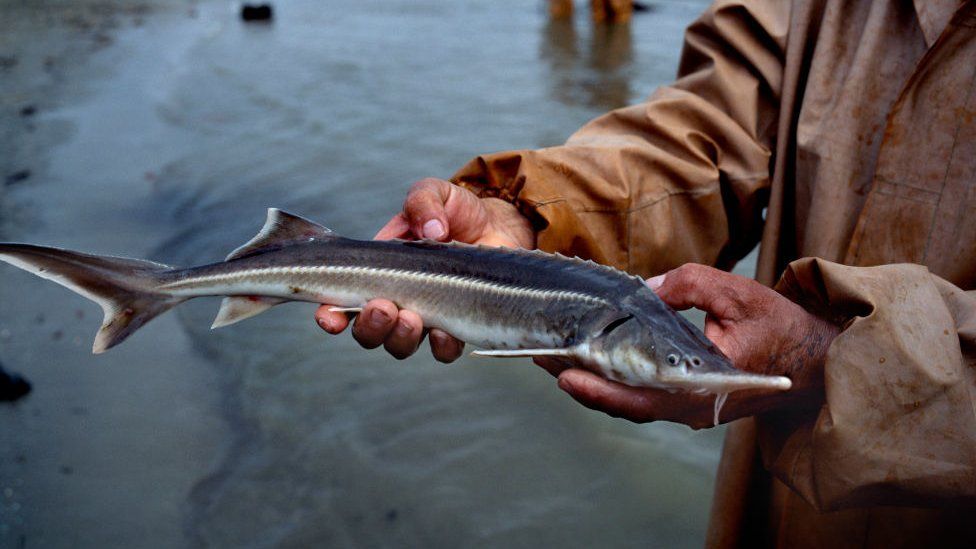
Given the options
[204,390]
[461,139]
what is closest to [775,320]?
[204,390]

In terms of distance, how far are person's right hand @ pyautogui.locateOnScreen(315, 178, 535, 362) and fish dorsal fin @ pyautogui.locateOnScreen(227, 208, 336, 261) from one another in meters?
0.20

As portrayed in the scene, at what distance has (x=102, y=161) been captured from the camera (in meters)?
7.20

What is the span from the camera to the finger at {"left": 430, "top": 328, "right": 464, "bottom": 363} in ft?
6.76

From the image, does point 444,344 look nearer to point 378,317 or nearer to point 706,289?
point 378,317

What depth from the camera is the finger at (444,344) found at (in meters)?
2.06

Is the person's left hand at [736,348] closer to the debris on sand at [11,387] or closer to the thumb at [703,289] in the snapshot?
the thumb at [703,289]

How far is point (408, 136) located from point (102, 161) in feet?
8.70

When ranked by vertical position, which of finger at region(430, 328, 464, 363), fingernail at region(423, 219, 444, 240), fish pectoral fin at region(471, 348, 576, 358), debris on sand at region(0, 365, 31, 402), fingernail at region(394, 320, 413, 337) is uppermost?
fingernail at region(423, 219, 444, 240)

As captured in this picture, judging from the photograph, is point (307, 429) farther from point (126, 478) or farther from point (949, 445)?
point (949, 445)

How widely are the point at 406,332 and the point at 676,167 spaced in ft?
2.60

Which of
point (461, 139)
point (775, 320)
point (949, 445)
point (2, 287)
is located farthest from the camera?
point (461, 139)

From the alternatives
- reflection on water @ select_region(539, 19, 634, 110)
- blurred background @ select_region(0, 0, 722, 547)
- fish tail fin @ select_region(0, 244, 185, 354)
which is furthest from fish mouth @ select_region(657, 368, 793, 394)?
reflection on water @ select_region(539, 19, 634, 110)

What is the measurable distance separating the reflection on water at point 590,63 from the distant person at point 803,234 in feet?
23.1

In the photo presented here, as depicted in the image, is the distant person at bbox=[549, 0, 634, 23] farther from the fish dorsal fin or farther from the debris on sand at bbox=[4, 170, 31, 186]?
the fish dorsal fin
